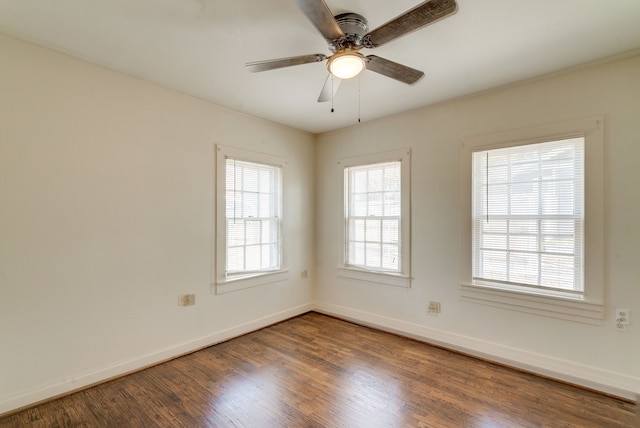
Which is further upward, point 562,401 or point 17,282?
point 17,282

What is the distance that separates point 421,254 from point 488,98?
1.73m

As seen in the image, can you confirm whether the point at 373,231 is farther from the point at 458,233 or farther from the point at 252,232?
the point at 252,232

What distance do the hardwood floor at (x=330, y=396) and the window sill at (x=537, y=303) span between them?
56cm

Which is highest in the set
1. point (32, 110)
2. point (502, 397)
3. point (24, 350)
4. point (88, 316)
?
point (32, 110)

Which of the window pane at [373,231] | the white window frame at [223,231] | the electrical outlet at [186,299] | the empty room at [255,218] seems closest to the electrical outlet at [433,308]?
the empty room at [255,218]

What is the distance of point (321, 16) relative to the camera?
143 cm

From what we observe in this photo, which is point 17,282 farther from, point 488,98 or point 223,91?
point 488,98

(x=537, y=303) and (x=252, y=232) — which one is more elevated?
(x=252, y=232)

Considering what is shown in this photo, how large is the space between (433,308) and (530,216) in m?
1.33

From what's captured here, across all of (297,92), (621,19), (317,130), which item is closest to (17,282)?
(297,92)

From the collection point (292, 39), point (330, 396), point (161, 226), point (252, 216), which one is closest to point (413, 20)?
point (292, 39)

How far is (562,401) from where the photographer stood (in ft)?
7.11

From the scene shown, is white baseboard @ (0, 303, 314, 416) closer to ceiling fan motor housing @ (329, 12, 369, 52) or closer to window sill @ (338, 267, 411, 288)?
window sill @ (338, 267, 411, 288)

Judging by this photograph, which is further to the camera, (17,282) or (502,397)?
(502,397)
